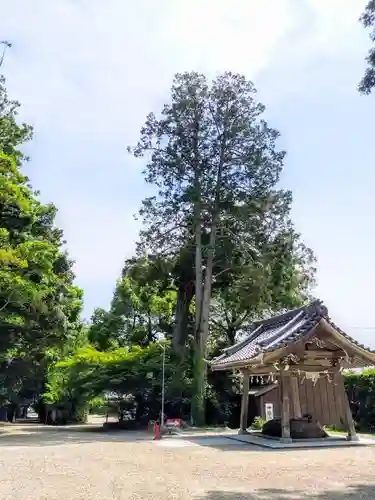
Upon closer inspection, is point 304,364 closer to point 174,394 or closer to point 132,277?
point 174,394

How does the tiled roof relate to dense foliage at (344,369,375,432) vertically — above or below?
above

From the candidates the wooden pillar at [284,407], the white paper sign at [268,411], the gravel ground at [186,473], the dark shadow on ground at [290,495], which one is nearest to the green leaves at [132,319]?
the white paper sign at [268,411]

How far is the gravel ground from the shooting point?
20.9ft

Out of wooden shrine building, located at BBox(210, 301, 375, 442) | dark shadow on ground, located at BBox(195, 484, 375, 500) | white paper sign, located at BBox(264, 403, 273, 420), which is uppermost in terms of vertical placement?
wooden shrine building, located at BBox(210, 301, 375, 442)

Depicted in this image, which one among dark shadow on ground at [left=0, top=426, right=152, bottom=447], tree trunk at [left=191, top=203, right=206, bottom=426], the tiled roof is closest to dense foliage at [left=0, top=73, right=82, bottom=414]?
dark shadow on ground at [left=0, top=426, right=152, bottom=447]

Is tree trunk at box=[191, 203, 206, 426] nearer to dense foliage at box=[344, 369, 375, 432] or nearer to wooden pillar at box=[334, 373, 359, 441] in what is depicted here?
dense foliage at box=[344, 369, 375, 432]

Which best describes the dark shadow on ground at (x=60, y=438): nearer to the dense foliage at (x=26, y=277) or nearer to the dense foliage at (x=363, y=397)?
the dense foliage at (x=26, y=277)

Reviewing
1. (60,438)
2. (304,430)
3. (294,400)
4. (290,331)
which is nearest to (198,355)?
(60,438)

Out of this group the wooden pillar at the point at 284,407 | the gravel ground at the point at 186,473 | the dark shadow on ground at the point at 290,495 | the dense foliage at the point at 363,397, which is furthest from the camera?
the dense foliage at the point at 363,397

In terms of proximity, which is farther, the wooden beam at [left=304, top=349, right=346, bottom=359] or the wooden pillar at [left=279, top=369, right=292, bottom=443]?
the wooden beam at [left=304, top=349, right=346, bottom=359]

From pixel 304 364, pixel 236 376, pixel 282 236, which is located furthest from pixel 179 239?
pixel 304 364

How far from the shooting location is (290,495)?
6172 mm

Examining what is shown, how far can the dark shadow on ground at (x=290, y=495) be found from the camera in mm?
6023

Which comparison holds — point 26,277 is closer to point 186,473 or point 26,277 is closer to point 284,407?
point 284,407
